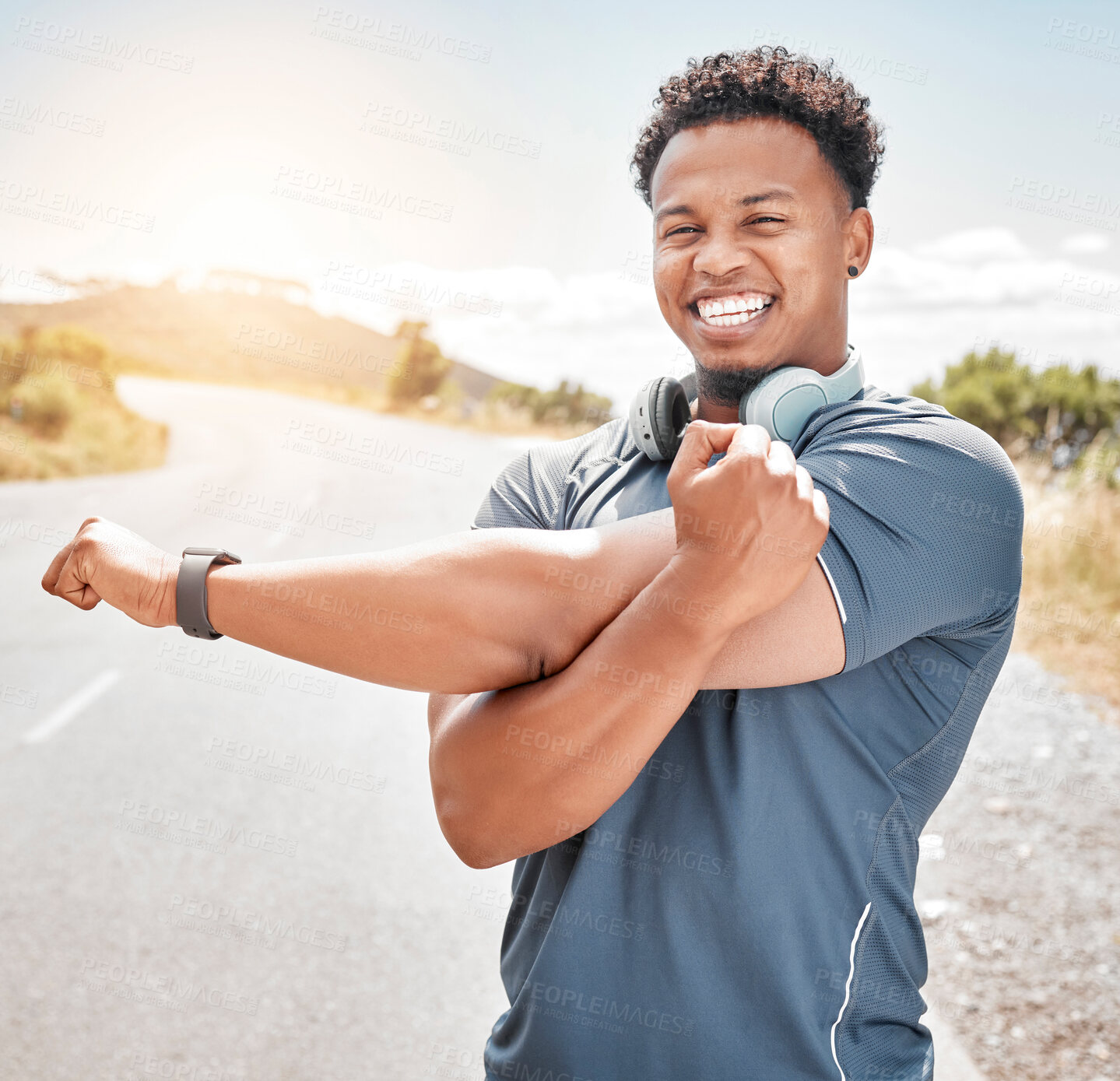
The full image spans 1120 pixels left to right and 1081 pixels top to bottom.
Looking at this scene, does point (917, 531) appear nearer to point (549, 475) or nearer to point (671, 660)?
point (671, 660)

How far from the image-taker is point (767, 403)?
161 centimetres

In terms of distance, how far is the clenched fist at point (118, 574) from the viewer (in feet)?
4.33

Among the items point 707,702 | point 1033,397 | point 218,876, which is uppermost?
point 1033,397

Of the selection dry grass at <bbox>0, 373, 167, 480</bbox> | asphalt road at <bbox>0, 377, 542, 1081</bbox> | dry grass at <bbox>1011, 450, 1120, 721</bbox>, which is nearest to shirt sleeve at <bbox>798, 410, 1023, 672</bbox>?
asphalt road at <bbox>0, 377, 542, 1081</bbox>

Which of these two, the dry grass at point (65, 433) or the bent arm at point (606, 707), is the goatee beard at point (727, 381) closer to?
the bent arm at point (606, 707)

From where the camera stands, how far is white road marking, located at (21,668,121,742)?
17.5 ft

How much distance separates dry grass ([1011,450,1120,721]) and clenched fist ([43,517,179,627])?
259 inches

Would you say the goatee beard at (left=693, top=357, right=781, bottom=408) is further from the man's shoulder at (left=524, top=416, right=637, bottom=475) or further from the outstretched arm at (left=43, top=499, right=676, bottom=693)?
the outstretched arm at (left=43, top=499, right=676, bottom=693)

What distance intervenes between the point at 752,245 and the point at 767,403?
35 cm

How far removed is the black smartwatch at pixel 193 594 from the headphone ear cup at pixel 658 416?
0.75 metres

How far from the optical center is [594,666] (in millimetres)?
1263

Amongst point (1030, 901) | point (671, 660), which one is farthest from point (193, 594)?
point (1030, 901)

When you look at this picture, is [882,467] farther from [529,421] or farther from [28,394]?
[529,421]

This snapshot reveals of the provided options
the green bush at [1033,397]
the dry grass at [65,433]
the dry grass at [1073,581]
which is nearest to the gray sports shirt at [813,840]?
the dry grass at [1073,581]
